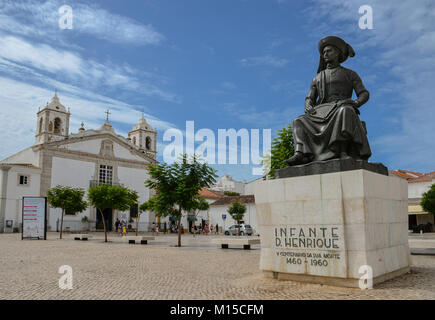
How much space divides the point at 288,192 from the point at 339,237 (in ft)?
A: 3.61

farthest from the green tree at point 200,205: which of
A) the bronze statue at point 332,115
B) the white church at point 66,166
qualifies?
the bronze statue at point 332,115

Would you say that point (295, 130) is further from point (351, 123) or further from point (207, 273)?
point (207, 273)

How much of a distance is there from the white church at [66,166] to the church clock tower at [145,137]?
15.1 feet

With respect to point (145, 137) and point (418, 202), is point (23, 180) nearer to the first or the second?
point (145, 137)

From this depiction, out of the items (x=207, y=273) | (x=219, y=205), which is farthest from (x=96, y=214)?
(x=207, y=273)

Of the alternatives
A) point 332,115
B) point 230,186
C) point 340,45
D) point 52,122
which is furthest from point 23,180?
point 230,186

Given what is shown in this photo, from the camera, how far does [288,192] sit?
646 centimetres


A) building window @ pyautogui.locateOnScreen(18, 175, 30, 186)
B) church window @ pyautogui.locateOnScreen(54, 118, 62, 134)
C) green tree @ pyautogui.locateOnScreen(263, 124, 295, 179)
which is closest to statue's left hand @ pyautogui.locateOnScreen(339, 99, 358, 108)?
green tree @ pyautogui.locateOnScreen(263, 124, 295, 179)

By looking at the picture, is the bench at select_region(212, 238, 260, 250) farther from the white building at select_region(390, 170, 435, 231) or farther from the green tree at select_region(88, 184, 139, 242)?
the white building at select_region(390, 170, 435, 231)

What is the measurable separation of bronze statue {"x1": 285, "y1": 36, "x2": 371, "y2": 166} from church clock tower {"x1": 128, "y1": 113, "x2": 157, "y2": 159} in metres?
48.4

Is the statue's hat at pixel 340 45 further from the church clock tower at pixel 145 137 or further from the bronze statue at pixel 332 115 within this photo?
the church clock tower at pixel 145 137

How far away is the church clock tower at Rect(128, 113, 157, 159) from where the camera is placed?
55.0m

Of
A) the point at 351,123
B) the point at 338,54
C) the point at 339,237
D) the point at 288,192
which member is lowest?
the point at 339,237

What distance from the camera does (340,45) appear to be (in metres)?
7.33
